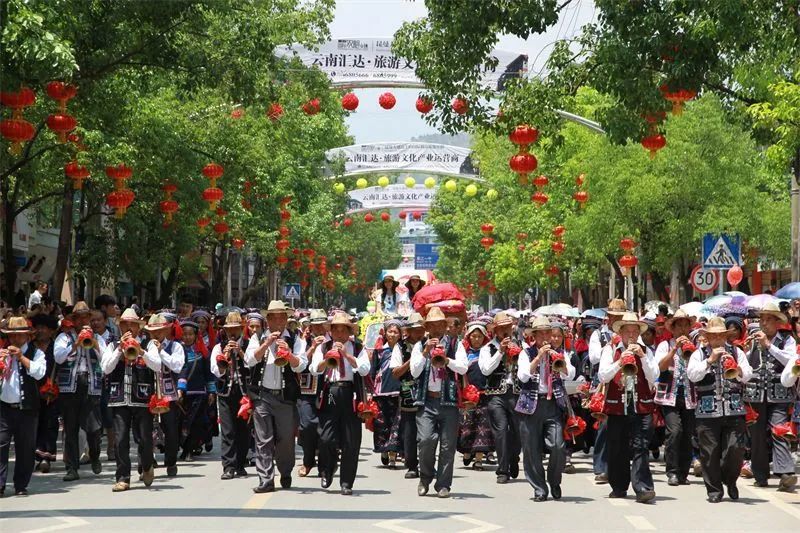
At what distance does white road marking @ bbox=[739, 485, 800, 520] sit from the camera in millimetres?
12812

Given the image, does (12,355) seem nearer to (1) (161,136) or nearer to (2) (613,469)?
(2) (613,469)

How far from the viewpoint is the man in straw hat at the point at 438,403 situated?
1371 centimetres

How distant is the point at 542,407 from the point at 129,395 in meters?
4.17

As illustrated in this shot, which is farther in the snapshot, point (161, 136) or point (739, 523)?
point (161, 136)

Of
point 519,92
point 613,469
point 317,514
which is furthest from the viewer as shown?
point 519,92

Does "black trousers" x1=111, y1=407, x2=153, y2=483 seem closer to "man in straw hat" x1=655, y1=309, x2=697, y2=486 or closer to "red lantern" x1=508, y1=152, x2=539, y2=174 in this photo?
"man in straw hat" x1=655, y1=309, x2=697, y2=486

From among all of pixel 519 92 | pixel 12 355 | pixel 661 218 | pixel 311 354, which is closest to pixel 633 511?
pixel 311 354

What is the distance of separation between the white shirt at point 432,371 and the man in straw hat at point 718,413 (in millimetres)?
2181

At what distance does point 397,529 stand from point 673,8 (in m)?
8.43

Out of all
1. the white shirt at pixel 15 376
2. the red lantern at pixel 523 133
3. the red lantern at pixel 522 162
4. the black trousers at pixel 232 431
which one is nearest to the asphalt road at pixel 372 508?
the black trousers at pixel 232 431

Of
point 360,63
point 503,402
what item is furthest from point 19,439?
point 360,63

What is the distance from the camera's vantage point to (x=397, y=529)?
1143 centimetres

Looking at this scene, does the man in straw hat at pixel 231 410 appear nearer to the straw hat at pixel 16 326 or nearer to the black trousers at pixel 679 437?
the straw hat at pixel 16 326

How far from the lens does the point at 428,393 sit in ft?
45.2
